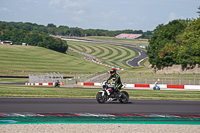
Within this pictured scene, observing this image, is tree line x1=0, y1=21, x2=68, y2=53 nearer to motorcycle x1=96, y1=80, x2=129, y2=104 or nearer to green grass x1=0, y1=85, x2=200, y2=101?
green grass x1=0, y1=85, x2=200, y2=101

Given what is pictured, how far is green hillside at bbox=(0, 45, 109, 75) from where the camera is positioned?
395 ft

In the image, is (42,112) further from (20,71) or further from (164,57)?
(20,71)

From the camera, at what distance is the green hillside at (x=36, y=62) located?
395ft

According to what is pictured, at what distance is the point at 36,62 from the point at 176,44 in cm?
6563

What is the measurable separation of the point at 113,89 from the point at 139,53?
159234 millimetres

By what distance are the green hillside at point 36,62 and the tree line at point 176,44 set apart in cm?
4005

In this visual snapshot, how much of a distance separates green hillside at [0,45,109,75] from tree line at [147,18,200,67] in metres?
40.0

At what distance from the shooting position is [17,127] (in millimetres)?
11133

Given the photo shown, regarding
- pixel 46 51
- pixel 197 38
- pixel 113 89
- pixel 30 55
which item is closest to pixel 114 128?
pixel 113 89

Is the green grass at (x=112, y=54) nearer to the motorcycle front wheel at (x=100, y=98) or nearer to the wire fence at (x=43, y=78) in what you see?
the wire fence at (x=43, y=78)

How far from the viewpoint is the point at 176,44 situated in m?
88.0

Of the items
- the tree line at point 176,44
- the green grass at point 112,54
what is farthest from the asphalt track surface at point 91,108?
the green grass at point 112,54

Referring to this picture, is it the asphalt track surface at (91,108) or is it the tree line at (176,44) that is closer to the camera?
the asphalt track surface at (91,108)

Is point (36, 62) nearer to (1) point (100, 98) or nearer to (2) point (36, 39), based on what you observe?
(2) point (36, 39)
